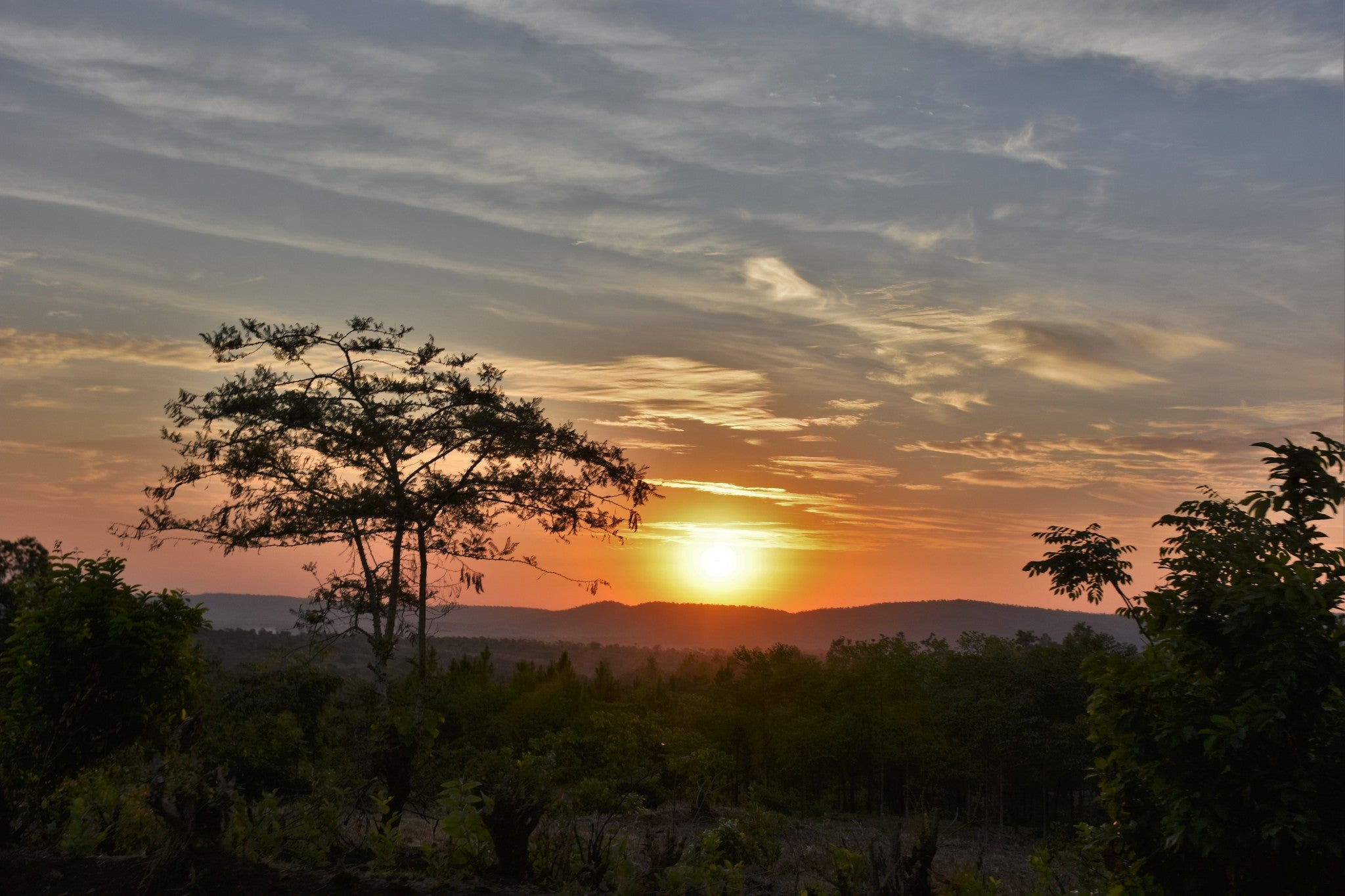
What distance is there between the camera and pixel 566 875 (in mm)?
9188

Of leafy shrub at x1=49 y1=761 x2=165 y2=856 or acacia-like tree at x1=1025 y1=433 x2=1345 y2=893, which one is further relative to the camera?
leafy shrub at x1=49 y1=761 x2=165 y2=856

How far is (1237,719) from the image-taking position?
526 cm

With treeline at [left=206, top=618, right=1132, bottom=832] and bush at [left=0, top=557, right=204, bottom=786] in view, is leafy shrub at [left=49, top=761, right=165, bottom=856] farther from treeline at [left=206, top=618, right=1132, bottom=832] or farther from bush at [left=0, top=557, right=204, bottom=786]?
treeline at [left=206, top=618, right=1132, bottom=832]

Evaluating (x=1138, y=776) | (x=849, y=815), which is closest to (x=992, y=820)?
(x=849, y=815)

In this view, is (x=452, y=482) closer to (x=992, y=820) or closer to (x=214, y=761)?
(x=214, y=761)

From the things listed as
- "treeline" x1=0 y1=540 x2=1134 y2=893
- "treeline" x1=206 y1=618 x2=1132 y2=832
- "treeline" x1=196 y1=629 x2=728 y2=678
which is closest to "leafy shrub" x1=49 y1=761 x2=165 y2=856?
"treeline" x1=0 y1=540 x2=1134 y2=893

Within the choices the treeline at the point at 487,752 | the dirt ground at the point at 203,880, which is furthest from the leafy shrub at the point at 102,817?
the dirt ground at the point at 203,880

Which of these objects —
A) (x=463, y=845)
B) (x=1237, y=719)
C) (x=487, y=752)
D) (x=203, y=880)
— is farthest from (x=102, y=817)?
(x=487, y=752)

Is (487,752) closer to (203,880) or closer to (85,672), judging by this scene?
(85,672)

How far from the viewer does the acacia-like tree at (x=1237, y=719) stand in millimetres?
5254

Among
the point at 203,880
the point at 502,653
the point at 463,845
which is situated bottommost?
the point at 502,653

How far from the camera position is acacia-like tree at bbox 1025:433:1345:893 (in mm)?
5254

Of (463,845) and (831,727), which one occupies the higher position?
(463,845)

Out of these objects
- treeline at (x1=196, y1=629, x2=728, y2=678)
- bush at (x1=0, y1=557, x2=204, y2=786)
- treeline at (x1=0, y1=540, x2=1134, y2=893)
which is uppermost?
bush at (x1=0, y1=557, x2=204, y2=786)
